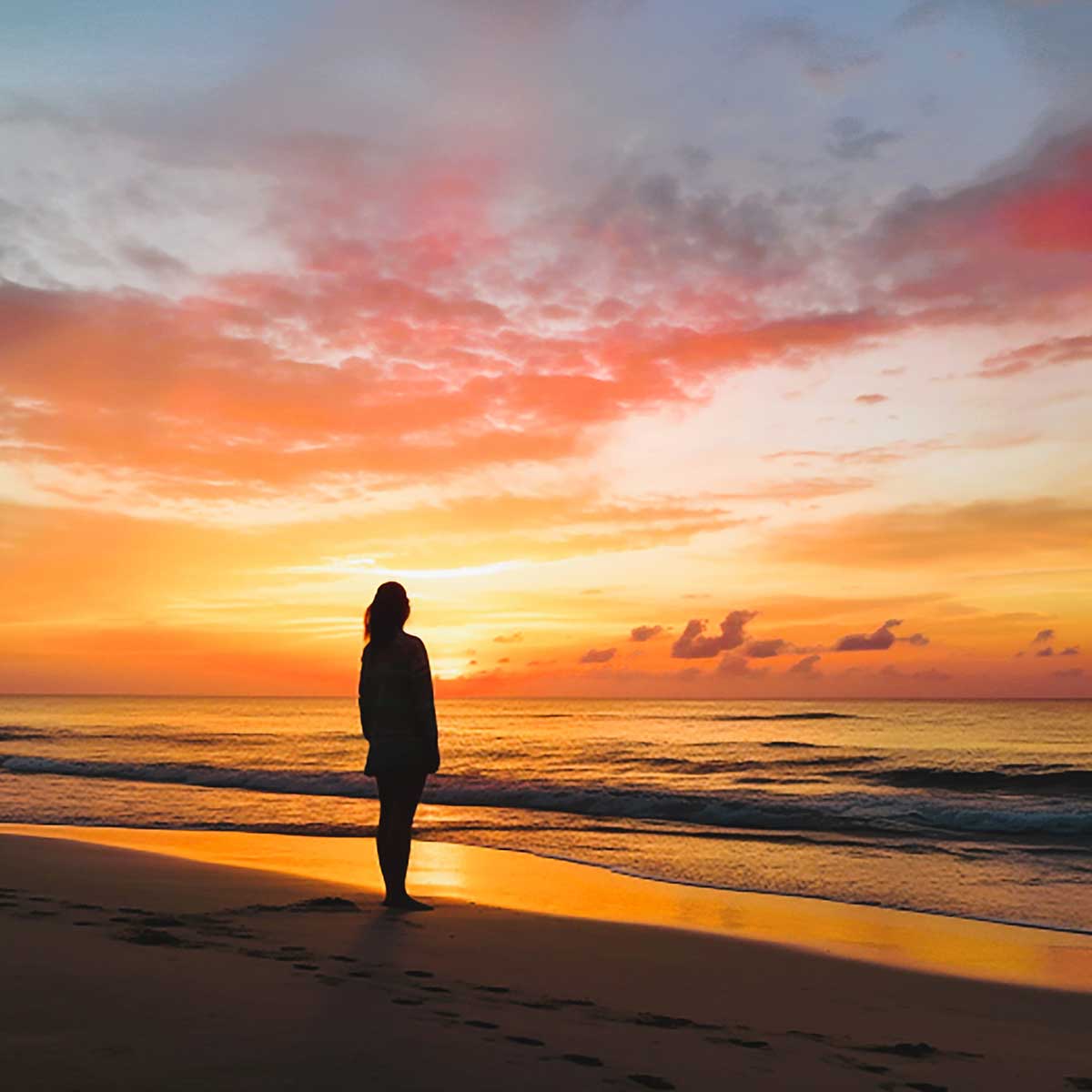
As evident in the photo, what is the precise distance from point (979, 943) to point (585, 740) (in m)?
36.8

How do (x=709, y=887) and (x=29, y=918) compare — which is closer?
(x=29, y=918)

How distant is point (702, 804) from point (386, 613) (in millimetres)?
13312

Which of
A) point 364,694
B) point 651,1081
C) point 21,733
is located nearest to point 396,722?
point 364,694

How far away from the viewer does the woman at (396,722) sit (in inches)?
310

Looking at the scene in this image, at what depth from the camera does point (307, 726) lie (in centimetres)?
6038

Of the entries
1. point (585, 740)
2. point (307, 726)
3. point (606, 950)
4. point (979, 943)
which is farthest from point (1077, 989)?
point (307, 726)

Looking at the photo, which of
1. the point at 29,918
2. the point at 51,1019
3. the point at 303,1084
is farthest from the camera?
the point at 29,918

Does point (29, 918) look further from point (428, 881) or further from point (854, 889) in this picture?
point (854, 889)

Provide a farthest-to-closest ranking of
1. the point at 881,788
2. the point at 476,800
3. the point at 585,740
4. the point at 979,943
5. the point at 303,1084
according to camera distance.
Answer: the point at 585,740, the point at 881,788, the point at 476,800, the point at 979,943, the point at 303,1084

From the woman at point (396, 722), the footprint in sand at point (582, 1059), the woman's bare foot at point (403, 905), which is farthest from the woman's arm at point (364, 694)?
the footprint in sand at point (582, 1059)

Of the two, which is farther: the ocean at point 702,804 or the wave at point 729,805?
the wave at point 729,805

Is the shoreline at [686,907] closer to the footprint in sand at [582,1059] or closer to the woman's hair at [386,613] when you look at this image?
the woman's hair at [386,613]

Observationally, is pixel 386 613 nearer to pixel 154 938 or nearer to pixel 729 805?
pixel 154 938

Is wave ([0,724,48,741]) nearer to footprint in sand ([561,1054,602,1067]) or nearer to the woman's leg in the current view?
the woman's leg
